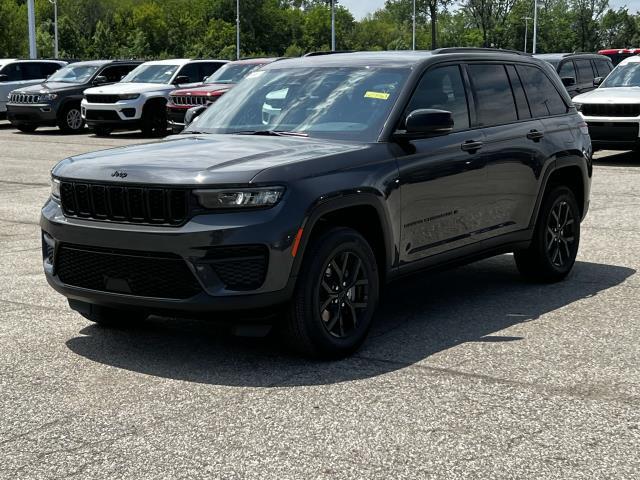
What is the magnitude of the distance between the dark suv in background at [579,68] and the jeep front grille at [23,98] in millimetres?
12312

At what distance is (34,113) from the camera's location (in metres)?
27.2

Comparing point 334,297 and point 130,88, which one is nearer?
point 334,297

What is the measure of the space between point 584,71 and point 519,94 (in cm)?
1623

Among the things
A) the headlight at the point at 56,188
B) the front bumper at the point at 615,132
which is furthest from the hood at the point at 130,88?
the headlight at the point at 56,188

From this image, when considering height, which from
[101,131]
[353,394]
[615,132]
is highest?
[615,132]

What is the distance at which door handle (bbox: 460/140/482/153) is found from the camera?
282 inches

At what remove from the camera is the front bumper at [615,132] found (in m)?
18.3

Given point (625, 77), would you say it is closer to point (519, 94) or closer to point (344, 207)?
point (519, 94)

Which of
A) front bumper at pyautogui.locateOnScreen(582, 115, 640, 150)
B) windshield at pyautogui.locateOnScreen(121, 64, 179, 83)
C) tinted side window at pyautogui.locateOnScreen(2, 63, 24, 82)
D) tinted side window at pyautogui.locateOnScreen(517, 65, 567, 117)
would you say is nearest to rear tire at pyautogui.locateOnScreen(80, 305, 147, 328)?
tinted side window at pyautogui.locateOnScreen(517, 65, 567, 117)

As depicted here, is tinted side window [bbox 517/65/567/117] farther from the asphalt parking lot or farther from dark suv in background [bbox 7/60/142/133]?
dark suv in background [bbox 7/60/142/133]

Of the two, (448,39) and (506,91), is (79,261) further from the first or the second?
(448,39)

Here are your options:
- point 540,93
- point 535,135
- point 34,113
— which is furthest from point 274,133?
point 34,113

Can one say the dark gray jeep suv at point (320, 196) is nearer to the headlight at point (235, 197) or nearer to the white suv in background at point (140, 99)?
the headlight at point (235, 197)

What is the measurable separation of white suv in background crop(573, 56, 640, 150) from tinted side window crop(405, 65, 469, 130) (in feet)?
36.8
